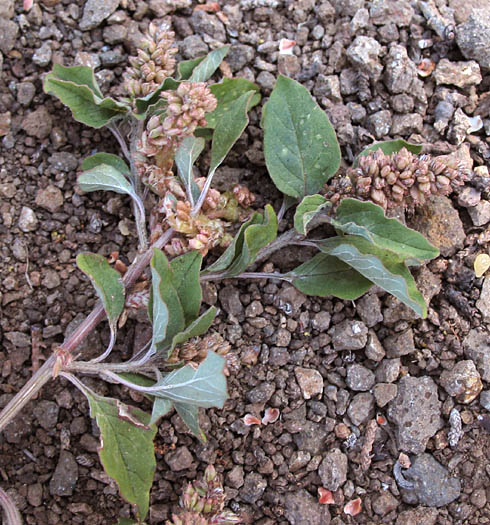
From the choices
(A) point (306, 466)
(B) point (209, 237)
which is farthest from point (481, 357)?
(B) point (209, 237)

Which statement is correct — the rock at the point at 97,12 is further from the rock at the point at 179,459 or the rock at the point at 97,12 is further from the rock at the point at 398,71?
the rock at the point at 179,459

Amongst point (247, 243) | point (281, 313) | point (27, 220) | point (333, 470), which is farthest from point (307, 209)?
point (27, 220)

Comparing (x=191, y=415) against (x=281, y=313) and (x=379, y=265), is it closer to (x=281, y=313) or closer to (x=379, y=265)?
(x=281, y=313)

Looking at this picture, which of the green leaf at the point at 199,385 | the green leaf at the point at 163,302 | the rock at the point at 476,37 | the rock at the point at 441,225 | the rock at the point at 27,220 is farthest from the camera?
the rock at the point at 476,37

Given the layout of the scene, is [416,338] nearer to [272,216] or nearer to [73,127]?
[272,216]

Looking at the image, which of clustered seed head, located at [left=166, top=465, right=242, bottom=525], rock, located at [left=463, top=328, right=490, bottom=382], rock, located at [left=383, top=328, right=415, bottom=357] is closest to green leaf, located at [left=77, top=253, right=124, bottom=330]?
clustered seed head, located at [left=166, top=465, right=242, bottom=525]

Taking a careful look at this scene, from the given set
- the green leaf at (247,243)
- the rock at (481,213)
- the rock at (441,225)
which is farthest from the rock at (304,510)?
the rock at (481,213)
